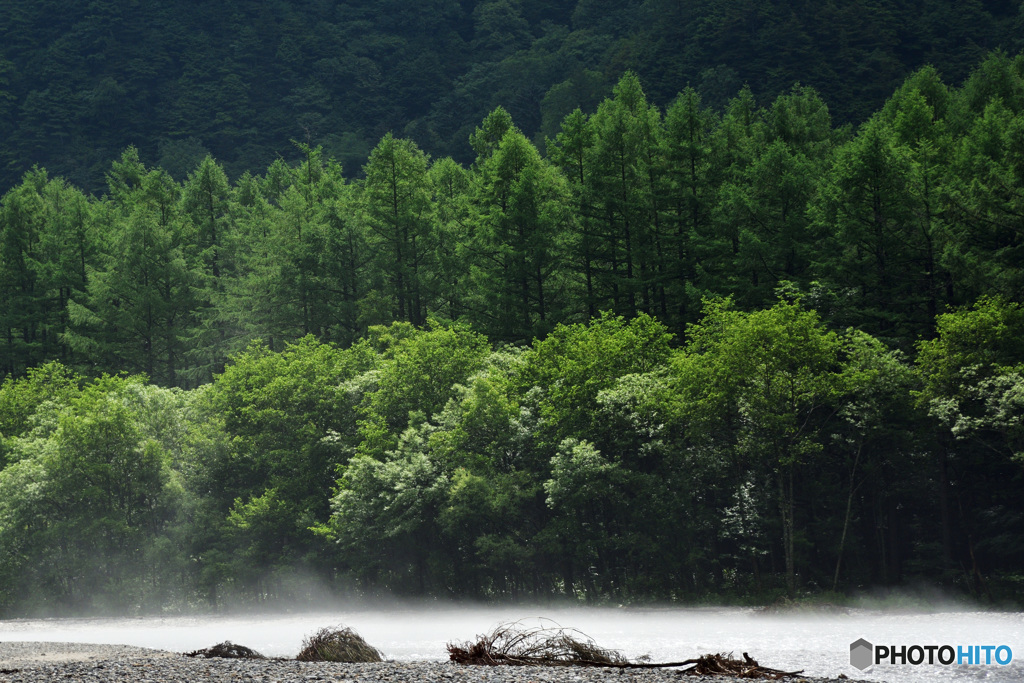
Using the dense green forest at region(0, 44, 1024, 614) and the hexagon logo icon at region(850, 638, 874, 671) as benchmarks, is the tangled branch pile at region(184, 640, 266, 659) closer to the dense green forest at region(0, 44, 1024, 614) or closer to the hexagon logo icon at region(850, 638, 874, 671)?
the hexagon logo icon at region(850, 638, 874, 671)

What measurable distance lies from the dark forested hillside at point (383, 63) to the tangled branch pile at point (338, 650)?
81.5m

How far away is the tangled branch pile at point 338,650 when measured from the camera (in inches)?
933

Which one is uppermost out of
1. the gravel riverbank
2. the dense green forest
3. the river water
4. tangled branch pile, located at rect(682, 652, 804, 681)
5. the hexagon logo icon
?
the dense green forest

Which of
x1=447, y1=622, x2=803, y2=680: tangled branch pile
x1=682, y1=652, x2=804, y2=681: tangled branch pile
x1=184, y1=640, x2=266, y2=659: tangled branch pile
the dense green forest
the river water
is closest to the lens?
x1=682, y1=652, x2=804, y2=681: tangled branch pile

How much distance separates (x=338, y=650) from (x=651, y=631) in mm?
14989

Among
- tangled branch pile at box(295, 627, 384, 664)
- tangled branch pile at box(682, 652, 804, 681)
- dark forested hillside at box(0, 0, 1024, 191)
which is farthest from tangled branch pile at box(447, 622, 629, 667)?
dark forested hillside at box(0, 0, 1024, 191)

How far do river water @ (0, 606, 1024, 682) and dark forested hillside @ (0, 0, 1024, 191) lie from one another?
66.0 metres

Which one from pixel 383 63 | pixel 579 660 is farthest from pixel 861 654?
pixel 383 63

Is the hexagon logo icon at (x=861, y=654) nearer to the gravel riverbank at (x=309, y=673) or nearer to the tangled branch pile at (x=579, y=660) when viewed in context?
the tangled branch pile at (x=579, y=660)

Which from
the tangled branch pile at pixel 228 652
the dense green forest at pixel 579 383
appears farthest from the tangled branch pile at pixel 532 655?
the dense green forest at pixel 579 383

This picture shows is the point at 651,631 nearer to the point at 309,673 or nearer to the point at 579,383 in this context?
the point at 579,383

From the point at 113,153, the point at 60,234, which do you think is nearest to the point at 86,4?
the point at 113,153

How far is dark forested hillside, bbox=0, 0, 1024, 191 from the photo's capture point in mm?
100750

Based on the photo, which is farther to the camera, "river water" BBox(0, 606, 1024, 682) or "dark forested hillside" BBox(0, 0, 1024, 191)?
"dark forested hillside" BBox(0, 0, 1024, 191)
